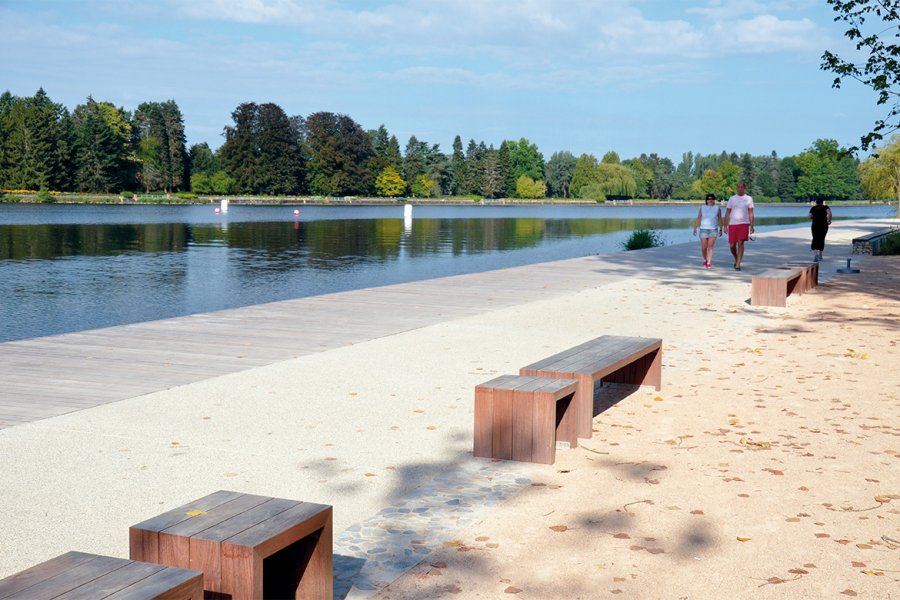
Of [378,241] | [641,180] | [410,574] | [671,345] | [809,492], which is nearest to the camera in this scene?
[410,574]

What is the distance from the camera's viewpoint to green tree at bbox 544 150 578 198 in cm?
18962

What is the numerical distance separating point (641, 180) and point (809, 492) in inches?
7659

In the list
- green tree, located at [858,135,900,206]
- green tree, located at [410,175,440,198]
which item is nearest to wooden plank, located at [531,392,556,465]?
green tree, located at [858,135,900,206]

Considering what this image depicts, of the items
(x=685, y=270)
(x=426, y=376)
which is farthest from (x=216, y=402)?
(x=685, y=270)

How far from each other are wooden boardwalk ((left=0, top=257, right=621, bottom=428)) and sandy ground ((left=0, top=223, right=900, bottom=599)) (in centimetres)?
41

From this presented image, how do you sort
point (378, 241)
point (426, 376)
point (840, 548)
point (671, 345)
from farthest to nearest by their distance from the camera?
point (378, 241) → point (671, 345) → point (426, 376) → point (840, 548)

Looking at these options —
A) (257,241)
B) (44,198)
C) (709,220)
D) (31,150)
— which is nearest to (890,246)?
(709,220)

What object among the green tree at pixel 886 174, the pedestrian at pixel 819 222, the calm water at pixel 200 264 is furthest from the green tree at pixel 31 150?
the pedestrian at pixel 819 222

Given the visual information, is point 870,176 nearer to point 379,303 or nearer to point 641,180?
point 379,303

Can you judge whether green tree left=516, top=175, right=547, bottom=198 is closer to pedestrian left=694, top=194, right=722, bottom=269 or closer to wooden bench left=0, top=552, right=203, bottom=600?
pedestrian left=694, top=194, right=722, bottom=269

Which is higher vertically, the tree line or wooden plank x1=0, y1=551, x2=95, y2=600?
the tree line

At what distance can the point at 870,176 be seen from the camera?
62781 mm

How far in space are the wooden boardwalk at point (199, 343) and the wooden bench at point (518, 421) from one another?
2.99 m

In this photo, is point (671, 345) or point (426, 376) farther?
point (671, 345)
